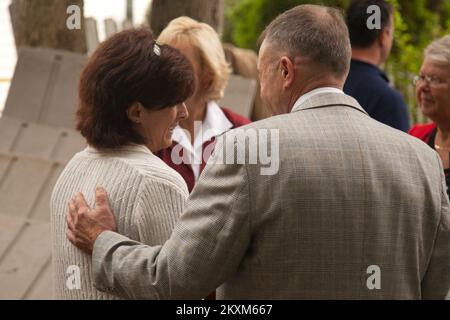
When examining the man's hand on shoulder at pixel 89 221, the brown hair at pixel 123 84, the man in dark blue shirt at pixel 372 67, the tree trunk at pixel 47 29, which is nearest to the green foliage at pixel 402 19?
the tree trunk at pixel 47 29

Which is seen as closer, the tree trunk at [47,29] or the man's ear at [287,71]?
the man's ear at [287,71]

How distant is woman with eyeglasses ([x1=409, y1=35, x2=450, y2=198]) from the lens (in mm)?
4668

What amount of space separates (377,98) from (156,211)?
2.49 metres

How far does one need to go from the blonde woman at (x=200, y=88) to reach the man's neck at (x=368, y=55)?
102cm

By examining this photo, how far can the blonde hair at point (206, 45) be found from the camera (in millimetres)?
4699

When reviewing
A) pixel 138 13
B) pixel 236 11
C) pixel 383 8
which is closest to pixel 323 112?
pixel 383 8

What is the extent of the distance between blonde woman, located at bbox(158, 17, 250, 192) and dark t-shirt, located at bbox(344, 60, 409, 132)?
832mm

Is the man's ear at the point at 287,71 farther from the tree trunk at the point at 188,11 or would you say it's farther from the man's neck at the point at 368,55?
the tree trunk at the point at 188,11

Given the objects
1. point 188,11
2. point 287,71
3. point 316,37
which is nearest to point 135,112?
point 287,71

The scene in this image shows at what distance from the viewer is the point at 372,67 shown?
5.43m

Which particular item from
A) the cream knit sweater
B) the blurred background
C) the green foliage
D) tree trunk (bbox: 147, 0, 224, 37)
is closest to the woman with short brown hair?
the cream knit sweater
